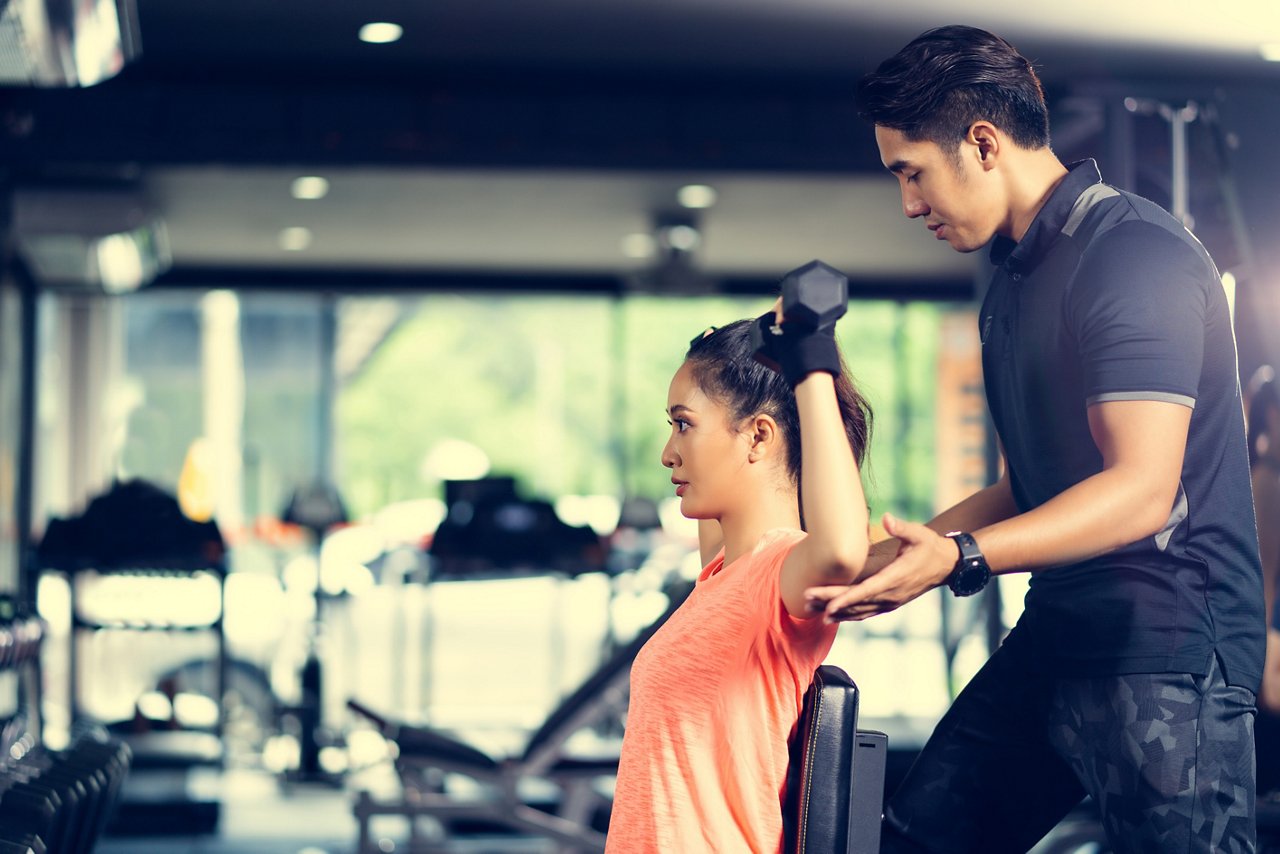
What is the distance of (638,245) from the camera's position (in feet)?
24.2

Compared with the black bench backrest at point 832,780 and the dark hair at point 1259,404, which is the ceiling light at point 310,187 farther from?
the black bench backrest at point 832,780

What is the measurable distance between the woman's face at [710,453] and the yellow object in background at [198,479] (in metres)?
6.63

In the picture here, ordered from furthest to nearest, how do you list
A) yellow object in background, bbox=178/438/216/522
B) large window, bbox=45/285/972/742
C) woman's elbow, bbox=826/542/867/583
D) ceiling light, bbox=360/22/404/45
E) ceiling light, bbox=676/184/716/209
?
large window, bbox=45/285/972/742 → yellow object in background, bbox=178/438/216/522 → ceiling light, bbox=676/184/716/209 → ceiling light, bbox=360/22/404/45 → woman's elbow, bbox=826/542/867/583

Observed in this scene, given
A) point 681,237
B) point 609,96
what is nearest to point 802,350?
point 609,96

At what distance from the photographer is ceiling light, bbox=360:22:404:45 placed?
13.2ft

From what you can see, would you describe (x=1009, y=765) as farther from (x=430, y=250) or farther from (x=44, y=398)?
(x=44, y=398)

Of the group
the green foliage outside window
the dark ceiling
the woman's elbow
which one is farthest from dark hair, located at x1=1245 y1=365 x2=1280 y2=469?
the green foliage outside window

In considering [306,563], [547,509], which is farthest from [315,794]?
[306,563]

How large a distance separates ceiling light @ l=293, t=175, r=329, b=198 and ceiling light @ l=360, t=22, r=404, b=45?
1.69 m

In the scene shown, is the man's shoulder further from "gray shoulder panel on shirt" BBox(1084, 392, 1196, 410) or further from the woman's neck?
the woman's neck

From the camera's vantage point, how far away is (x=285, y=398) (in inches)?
322

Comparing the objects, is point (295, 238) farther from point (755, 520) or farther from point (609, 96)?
point (755, 520)

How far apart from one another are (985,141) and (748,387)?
0.33 metres

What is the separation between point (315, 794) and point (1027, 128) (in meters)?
4.44
